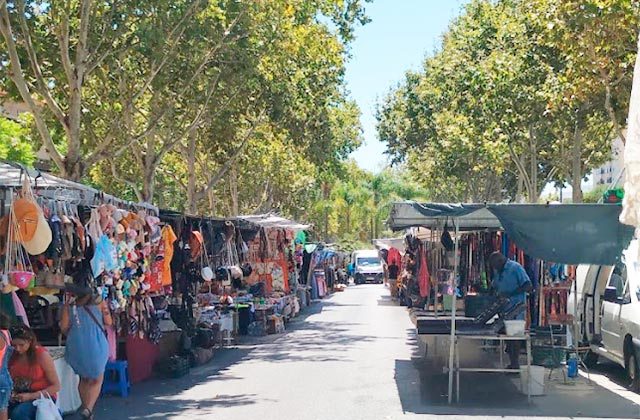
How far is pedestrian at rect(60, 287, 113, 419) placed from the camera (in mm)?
9703

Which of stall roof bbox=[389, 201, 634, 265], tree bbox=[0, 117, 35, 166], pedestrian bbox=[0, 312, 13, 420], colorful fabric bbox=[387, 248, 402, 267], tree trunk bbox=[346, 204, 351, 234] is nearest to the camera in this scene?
pedestrian bbox=[0, 312, 13, 420]

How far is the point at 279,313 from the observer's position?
Result: 71.4 ft

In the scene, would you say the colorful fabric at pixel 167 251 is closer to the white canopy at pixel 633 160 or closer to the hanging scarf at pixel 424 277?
the hanging scarf at pixel 424 277

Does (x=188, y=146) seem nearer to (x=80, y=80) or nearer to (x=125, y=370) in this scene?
(x=80, y=80)

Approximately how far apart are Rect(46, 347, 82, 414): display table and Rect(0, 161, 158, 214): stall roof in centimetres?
175

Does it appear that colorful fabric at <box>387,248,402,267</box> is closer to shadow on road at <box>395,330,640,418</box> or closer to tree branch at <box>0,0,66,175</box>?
tree branch at <box>0,0,66,175</box>

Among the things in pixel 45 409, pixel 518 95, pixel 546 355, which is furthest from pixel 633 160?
pixel 518 95

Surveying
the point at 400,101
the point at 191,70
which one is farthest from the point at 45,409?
the point at 400,101

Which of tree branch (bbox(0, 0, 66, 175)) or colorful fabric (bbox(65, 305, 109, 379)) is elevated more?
tree branch (bbox(0, 0, 66, 175))

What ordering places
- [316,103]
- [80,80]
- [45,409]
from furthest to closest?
1. [316,103]
2. [80,80]
3. [45,409]

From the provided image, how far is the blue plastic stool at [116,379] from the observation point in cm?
1205

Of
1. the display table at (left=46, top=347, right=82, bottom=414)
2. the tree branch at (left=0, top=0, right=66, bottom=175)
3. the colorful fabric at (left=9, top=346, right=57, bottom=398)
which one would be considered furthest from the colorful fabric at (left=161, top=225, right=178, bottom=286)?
the colorful fabric at (left=9, top=346, right=57, bottom=398)

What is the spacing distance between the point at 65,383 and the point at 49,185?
7.79 ft

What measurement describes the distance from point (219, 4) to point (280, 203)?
33795 mm
